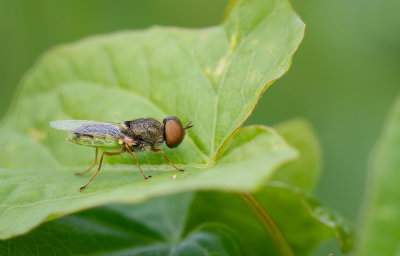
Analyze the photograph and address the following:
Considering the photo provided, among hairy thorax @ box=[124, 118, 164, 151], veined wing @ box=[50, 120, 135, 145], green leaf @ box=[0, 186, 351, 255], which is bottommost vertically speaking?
green leaf @ box=[0, 186, 351, 255]

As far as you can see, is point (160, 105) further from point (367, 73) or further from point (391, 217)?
point (367, 73)

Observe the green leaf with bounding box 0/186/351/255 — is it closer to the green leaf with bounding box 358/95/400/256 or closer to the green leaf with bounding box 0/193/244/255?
the green leaf with bounding box 0/193/244/255

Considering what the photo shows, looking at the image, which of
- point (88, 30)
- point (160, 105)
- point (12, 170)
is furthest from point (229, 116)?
point (88, 30)

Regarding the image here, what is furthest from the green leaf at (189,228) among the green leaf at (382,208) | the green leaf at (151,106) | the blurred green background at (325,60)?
the blurred green background at (325,60)

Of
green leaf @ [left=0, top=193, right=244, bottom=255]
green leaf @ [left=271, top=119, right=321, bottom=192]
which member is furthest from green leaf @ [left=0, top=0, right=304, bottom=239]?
green leaf @ [left=271, top=119, right=321, bottom=192]

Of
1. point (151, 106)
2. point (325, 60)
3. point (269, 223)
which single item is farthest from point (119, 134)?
point (325, 60)

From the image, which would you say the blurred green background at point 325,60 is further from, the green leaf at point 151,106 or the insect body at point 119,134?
the insect body at point 119,134
